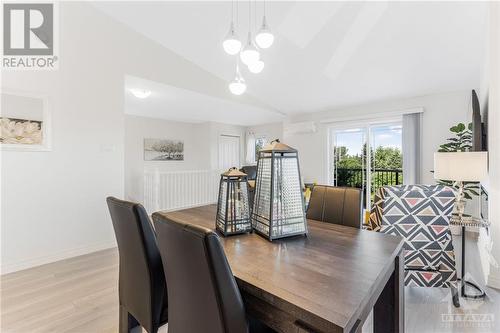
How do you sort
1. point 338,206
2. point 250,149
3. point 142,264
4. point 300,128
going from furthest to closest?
point 250,149 → point 300,128 → point 338,206 → point 142,264

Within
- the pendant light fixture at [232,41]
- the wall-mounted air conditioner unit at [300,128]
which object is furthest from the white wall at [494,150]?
the wall-mounted air conditioner unit at [300,128]

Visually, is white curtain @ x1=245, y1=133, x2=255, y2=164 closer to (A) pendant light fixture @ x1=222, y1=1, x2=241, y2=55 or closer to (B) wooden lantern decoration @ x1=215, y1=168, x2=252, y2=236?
(A) pendant light fixture @ x1=222, y1=1, x2=241, y2=55

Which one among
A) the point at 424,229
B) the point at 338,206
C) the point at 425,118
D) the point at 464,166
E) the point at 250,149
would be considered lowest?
the point at 424,229

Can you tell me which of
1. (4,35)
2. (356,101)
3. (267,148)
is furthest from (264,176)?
(356,101)

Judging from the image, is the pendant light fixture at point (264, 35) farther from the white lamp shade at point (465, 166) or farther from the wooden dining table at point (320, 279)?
the white lamp shade at point (465, 166)

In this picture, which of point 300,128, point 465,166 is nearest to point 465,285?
point 465,166

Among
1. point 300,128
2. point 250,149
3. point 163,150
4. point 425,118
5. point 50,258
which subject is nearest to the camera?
point 50,258

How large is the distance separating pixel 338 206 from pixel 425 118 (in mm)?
3563

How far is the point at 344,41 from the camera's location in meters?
3.09

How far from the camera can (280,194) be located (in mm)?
1248

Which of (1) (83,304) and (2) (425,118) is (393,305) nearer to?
(1) (83,304)

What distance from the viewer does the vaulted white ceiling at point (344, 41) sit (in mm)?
2611

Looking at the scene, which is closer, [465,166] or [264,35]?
[264,35]

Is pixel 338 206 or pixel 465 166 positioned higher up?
pixel 465 166
